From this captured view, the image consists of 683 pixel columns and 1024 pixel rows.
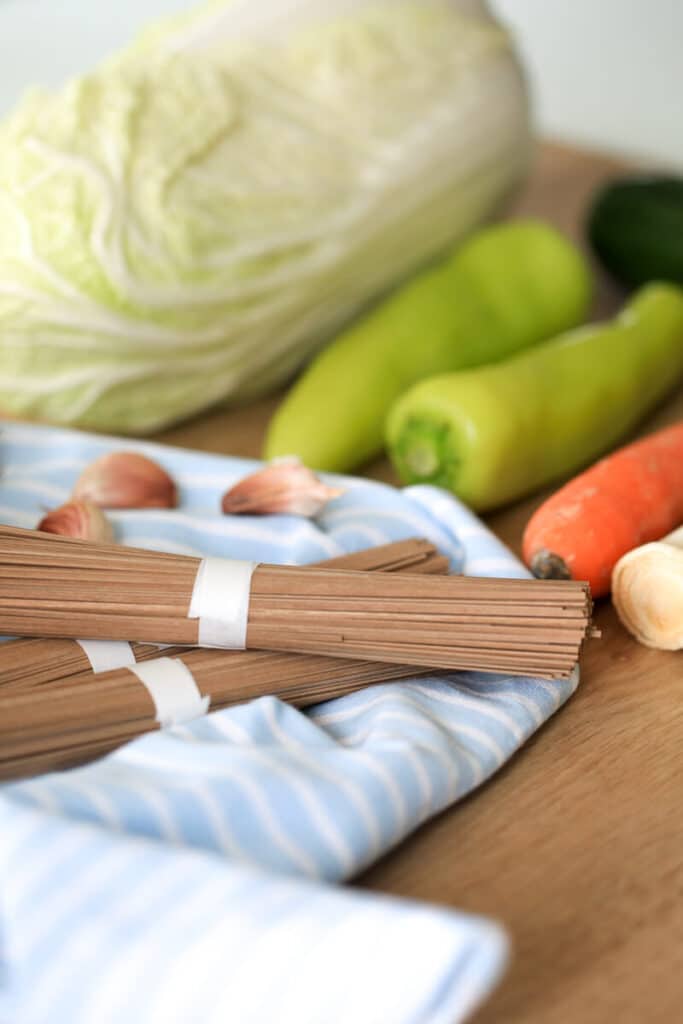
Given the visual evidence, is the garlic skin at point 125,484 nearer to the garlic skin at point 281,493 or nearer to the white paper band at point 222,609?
the garlic skin at point 281,493

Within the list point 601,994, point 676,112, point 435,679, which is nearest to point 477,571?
point 435,679

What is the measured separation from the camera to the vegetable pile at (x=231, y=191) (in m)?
0.96

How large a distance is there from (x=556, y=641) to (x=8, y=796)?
312mm

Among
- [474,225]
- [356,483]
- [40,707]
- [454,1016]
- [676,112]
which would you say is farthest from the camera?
[676,112]

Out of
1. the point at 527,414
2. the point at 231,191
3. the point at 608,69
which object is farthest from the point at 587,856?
the point at 608,69

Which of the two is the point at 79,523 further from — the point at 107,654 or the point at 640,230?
the point at 640,230

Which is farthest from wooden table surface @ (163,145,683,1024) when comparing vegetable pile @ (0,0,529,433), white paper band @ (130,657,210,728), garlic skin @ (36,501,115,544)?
vegetable pile @ (0,0,529,433)

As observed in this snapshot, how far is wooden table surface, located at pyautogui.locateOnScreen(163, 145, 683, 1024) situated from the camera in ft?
1.72

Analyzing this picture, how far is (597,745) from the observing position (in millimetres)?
682

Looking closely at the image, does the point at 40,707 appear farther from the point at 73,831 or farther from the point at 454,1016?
the point at 454,1016

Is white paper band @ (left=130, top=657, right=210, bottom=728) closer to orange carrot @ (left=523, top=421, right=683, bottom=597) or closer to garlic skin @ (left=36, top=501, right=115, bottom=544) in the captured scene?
garlic skin @ (left=36, top=501, right=115, bottom=544)

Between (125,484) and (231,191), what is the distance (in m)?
0.34

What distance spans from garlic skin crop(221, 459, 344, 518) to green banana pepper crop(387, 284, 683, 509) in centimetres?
12

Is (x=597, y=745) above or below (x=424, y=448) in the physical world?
below
